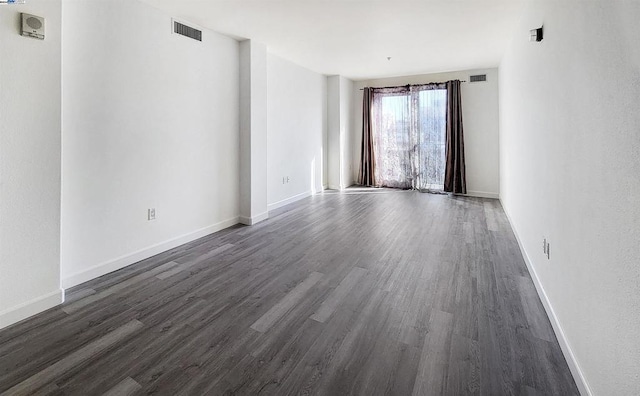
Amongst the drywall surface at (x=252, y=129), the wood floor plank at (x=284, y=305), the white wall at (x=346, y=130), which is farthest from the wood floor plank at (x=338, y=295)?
the white wall at (x=346, y=130)

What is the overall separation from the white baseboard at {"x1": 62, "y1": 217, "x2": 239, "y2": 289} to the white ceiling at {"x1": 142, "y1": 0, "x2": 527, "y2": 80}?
2.39 metres

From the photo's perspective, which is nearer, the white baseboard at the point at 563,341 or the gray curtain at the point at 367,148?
the white baseboard at the point at 563,341

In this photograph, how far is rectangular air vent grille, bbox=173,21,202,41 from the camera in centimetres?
344

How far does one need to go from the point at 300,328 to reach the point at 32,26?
8.60 feet

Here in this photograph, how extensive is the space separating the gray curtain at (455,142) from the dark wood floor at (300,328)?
10.7 ft

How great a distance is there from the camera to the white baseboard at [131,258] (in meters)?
2.64

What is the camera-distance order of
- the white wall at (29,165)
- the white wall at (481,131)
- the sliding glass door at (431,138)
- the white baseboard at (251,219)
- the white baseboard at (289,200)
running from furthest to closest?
1. the sliding glass door at (431,138)
2. the white wall at (481,131)
3. the white baseboard at (289,200)
4. the white baseboard at (251,219)
5. the white wall at (29,165)

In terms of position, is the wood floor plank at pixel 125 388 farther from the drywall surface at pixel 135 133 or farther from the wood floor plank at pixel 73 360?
the drywall surface at pixel 135 133

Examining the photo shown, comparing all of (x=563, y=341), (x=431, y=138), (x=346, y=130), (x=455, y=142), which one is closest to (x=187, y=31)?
(x=563, y=341)

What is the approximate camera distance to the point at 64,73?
8.23ft

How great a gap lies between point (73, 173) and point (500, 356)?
3251mm

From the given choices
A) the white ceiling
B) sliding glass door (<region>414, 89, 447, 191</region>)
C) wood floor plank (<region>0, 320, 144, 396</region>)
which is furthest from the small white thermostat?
sliding glass door (<region>414, 89, 447, 191</region>)

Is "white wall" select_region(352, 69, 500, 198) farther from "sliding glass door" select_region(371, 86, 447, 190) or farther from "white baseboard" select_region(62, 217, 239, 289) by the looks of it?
"white baseboard" select_region(62, 217, 239, 289)

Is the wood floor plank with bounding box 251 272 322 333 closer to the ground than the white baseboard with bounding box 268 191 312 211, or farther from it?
closer to the ground
